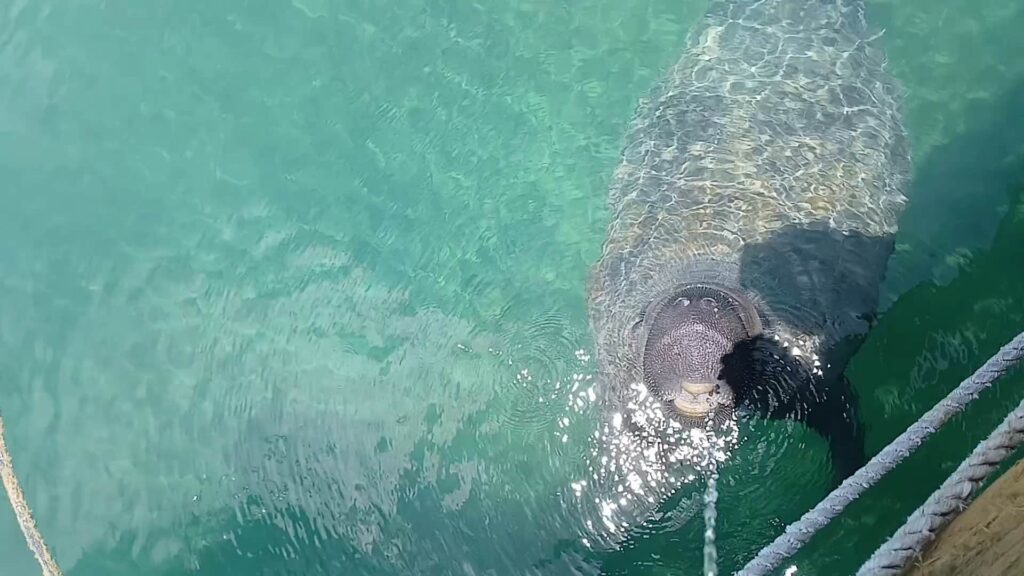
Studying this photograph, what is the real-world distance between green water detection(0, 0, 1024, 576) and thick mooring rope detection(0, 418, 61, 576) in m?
0.12

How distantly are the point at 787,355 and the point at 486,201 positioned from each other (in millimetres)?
3676

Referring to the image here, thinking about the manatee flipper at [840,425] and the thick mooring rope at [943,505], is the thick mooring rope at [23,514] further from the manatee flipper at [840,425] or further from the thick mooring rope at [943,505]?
the thick mooring rope at [943,505]

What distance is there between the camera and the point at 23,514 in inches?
332

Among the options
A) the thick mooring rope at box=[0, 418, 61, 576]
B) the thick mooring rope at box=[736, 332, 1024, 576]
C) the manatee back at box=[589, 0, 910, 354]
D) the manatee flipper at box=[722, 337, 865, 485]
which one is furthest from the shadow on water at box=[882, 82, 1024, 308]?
the thick mooring rope at box=[0, 418, 61, 576]

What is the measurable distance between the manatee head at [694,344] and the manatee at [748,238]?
0.01 m

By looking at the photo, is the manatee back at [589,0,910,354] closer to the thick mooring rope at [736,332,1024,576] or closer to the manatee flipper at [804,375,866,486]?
the manatee flipper at [804,375,866,486]

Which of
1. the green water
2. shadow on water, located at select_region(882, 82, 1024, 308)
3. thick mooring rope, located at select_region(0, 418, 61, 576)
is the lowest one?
thick mooring rope, located at select_region(0, 418, 61, 576)

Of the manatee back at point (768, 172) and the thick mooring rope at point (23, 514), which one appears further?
the thick mooring rope at point (23, 514)

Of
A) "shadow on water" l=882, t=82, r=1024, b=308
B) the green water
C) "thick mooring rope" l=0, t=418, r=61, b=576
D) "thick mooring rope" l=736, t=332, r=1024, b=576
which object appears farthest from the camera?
"thick mooring rope" l=0, t=418, r=61, b=576

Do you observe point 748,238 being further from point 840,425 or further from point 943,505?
point 943,505

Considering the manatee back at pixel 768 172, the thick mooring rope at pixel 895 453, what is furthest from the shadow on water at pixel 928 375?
the thick mooring rope at pixel 895 453

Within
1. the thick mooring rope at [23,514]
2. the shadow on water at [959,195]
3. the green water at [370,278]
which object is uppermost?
the shadow on water at [959,195]

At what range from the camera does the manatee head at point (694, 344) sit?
6930mm

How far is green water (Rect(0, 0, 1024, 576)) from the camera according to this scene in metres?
7.52
